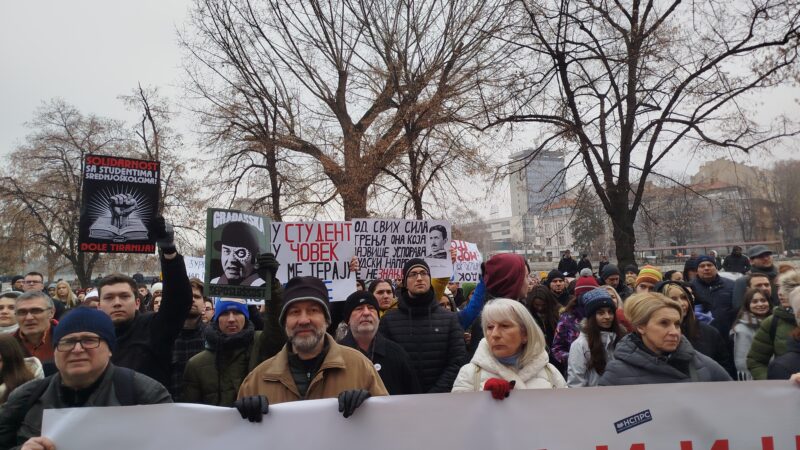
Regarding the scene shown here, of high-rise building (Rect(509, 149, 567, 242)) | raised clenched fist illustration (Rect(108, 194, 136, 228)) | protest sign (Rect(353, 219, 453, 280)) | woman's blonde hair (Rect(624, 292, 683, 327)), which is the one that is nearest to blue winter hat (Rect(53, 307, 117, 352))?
raised clenched fist illustration (Rect(108, 194, 136, 228))

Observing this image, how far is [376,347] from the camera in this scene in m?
3.90

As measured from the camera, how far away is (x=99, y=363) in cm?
271

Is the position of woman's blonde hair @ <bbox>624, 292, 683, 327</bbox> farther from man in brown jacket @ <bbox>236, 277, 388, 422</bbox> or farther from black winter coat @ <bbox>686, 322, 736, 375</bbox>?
black winter coat @ <bbox>686, 322, 736, 375</bbox>

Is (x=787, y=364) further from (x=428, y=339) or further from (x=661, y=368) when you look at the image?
(x=428, y=339)

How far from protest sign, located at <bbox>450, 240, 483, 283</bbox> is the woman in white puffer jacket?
7984 millimetres

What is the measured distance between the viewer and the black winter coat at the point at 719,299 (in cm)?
626

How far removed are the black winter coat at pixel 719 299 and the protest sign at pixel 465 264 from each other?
190 inches

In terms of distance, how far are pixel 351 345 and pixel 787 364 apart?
269 cm

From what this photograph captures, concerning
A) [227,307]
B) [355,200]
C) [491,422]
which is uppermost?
[355,200]

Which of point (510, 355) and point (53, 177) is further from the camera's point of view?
point (53, 177)

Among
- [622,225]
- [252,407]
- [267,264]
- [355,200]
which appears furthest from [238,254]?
[355,200]

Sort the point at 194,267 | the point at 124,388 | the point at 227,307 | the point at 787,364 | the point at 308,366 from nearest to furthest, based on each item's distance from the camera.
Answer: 1. the point at 124,388
2. the point at 308,366
3. the point at 787,364
4. the point at 227,307
5. the point at 194,267

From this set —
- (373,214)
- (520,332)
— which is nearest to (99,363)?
(520,332)

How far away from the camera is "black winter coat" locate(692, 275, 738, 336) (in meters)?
6.26
